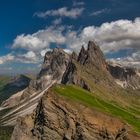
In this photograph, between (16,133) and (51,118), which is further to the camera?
(16,133)

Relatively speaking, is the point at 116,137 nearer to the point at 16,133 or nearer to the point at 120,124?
the point at 120,124

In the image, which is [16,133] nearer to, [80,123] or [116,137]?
[80,123]

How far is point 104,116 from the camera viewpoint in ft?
576

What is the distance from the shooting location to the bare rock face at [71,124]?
172 m

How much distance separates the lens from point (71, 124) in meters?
173

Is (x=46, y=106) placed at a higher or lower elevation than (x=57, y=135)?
higher

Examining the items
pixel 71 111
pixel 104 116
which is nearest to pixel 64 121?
pixel 71 111

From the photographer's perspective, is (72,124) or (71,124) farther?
(72,124)

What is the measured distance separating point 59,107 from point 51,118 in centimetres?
679

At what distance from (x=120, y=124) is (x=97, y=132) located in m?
11.4

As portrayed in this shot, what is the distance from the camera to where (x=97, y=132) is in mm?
171750

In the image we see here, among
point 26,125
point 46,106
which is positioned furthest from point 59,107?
point 26,125

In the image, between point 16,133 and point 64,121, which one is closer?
point 64,121

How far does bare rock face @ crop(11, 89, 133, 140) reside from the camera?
563 ft
